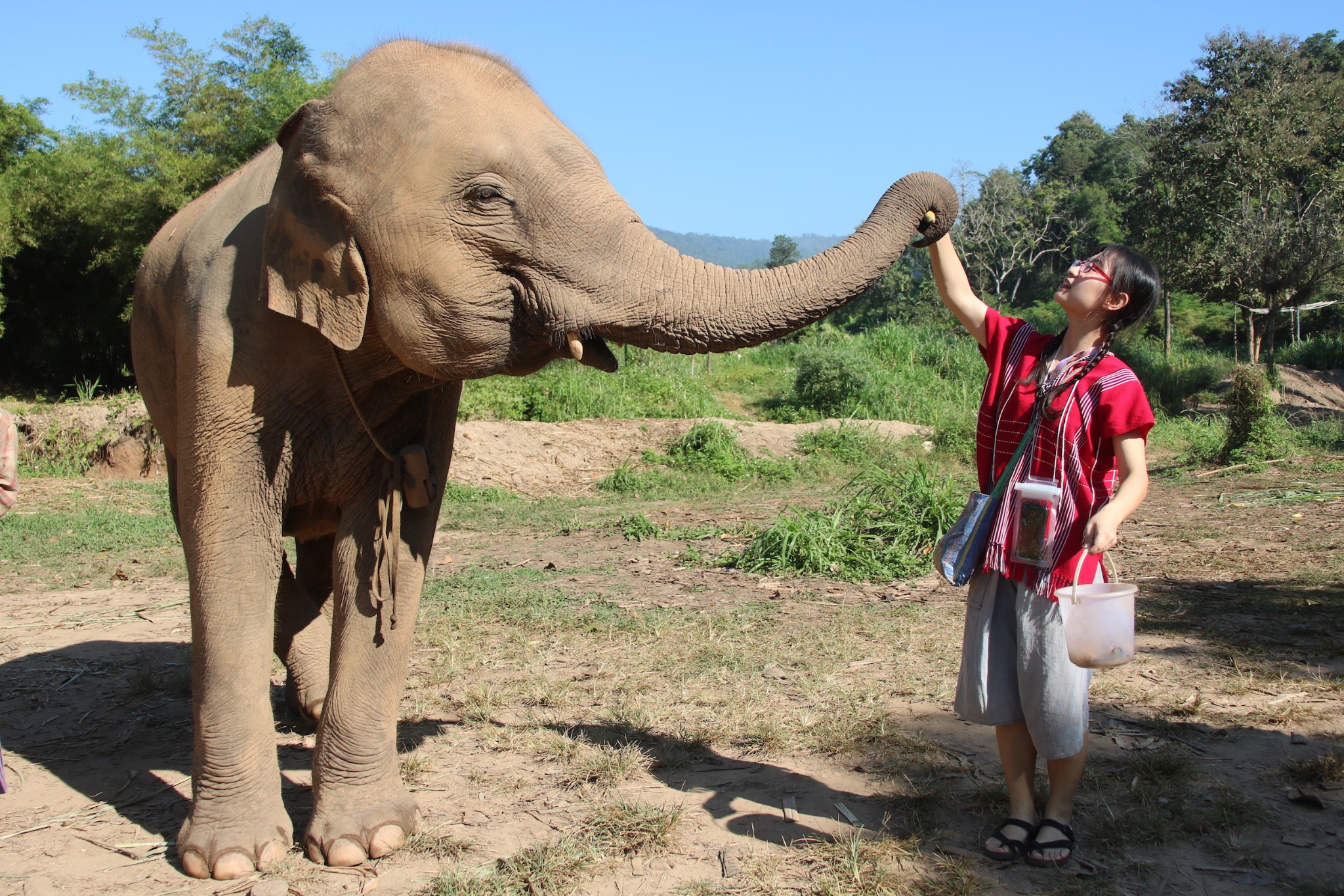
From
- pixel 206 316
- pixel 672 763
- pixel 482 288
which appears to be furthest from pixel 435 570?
pixel 482 288

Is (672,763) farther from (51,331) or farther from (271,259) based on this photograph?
(51,331)

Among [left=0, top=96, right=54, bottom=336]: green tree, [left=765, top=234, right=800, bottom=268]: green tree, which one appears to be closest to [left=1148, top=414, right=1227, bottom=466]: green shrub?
[left=0, top=96, right=54, bottom=336]: green tree

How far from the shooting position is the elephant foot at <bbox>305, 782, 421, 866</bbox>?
3.25 meters

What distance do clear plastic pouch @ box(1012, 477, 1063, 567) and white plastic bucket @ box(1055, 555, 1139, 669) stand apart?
0.17 metres

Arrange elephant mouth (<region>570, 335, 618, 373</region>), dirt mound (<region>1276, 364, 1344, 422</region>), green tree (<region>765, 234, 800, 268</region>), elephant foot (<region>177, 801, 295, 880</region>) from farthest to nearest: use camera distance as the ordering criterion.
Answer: green tree (<region>765, 234, 800, 268</region>) → dirt mound (<region>1276, 364, 1344, 422</region>) → elephant foot (<region>177, 801, 295, 880</region>) → elephant mouth (<region>570, 335, 618, 373</region>)

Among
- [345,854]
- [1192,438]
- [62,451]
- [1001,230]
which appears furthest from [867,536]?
[1001,230]

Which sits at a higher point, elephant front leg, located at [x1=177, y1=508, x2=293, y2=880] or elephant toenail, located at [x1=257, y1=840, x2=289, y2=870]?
elephant front leg, located at [x1=177, y1=508, x2=293, y2=880]

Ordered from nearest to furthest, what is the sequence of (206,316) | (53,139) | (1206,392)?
(206,316)
(1206,392)
(53,139)

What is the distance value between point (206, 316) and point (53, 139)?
2435cm

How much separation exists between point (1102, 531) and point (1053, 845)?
101cm

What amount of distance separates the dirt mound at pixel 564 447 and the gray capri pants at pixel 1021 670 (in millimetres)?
8895

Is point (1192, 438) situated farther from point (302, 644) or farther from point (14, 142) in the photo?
point (14, 142)

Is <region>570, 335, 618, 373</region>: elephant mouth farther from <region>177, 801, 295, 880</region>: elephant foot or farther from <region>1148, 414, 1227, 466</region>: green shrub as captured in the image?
<region>1148, 414, 1227, 466</region>: green shrub

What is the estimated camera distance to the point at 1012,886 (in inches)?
115
